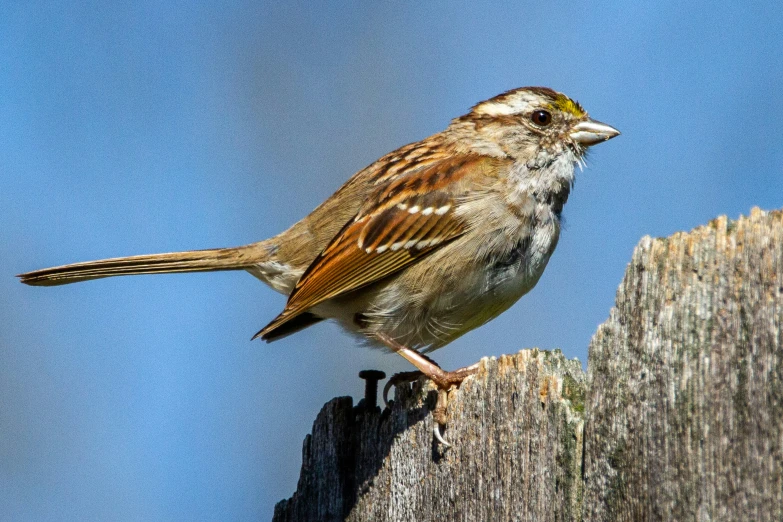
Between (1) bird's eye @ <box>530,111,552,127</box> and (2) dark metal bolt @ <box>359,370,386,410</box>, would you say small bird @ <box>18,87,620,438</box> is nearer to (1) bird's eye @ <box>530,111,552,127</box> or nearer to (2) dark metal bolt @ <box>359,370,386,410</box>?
(1) bird's eye @ <box>530,111,552,127</box>

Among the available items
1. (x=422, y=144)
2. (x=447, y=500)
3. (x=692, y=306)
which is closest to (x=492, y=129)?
(x=422, y=144)

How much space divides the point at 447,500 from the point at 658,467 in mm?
736

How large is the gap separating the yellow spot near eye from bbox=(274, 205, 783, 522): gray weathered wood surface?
2.11m

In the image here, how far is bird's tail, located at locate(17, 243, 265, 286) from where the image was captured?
4.12 m

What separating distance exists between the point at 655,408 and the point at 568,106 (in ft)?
8.62

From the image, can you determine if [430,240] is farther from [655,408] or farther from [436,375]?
[655,408]

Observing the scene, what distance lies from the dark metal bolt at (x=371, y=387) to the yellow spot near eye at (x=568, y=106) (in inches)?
67.4

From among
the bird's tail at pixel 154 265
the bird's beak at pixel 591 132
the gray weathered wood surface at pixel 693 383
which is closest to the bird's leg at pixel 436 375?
the gray weathered wood surface at pixel 693 383

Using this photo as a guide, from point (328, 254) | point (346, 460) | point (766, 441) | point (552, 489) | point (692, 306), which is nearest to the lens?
point (766, 441)

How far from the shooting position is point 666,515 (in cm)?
169

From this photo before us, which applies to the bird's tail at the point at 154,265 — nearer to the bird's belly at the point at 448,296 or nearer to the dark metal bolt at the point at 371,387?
the bird's belly at the point at 448,296

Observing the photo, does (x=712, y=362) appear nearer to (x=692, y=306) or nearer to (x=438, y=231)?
(x=692, y=306)

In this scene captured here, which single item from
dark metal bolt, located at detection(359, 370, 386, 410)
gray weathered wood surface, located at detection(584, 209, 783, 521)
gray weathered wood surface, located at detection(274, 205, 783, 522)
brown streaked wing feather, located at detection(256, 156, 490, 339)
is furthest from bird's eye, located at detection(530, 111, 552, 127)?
gray weathered wood surface, located at detection(584, 209, 783, 521)

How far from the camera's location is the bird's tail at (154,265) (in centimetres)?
412
